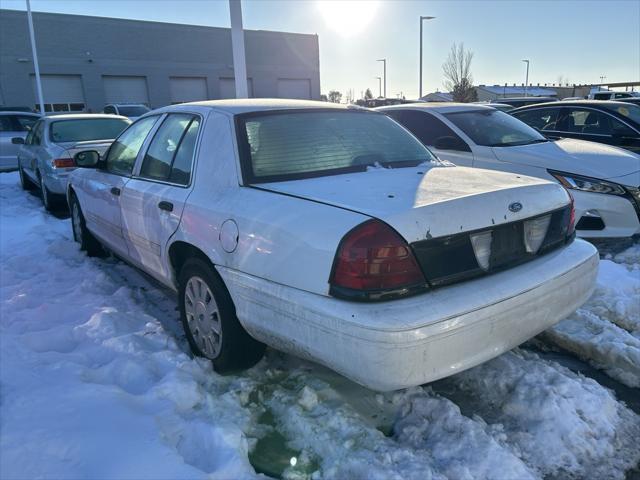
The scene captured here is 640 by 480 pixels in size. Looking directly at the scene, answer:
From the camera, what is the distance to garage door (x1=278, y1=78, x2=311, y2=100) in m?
42.7

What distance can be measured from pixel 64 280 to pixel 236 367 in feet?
7.96

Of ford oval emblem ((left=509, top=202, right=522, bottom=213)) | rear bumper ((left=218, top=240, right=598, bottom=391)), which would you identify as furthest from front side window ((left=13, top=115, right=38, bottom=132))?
ford oval emblem ((left=509, top=202, right=522, bottom=213))

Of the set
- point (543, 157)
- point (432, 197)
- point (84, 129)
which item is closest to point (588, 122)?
point (543, 157)

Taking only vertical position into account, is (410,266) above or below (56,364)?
above

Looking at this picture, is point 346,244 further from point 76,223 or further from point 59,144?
point 59,144

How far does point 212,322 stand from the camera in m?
3.01

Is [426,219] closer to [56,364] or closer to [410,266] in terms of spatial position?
[410,266]

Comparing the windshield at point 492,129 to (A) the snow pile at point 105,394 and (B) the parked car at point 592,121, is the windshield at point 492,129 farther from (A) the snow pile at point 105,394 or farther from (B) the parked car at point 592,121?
(A) the snow pile at point 105,394

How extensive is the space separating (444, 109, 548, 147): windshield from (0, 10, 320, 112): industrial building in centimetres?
3312

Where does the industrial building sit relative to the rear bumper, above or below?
above

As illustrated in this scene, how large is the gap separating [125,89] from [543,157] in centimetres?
3615

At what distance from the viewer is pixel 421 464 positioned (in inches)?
86.4

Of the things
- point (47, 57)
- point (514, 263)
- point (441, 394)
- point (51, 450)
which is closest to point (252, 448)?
point (51, 450)

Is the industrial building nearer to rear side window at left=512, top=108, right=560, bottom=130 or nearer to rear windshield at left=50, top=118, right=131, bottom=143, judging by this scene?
rear windshield at left=50, top=118, right=131, bottom=143
